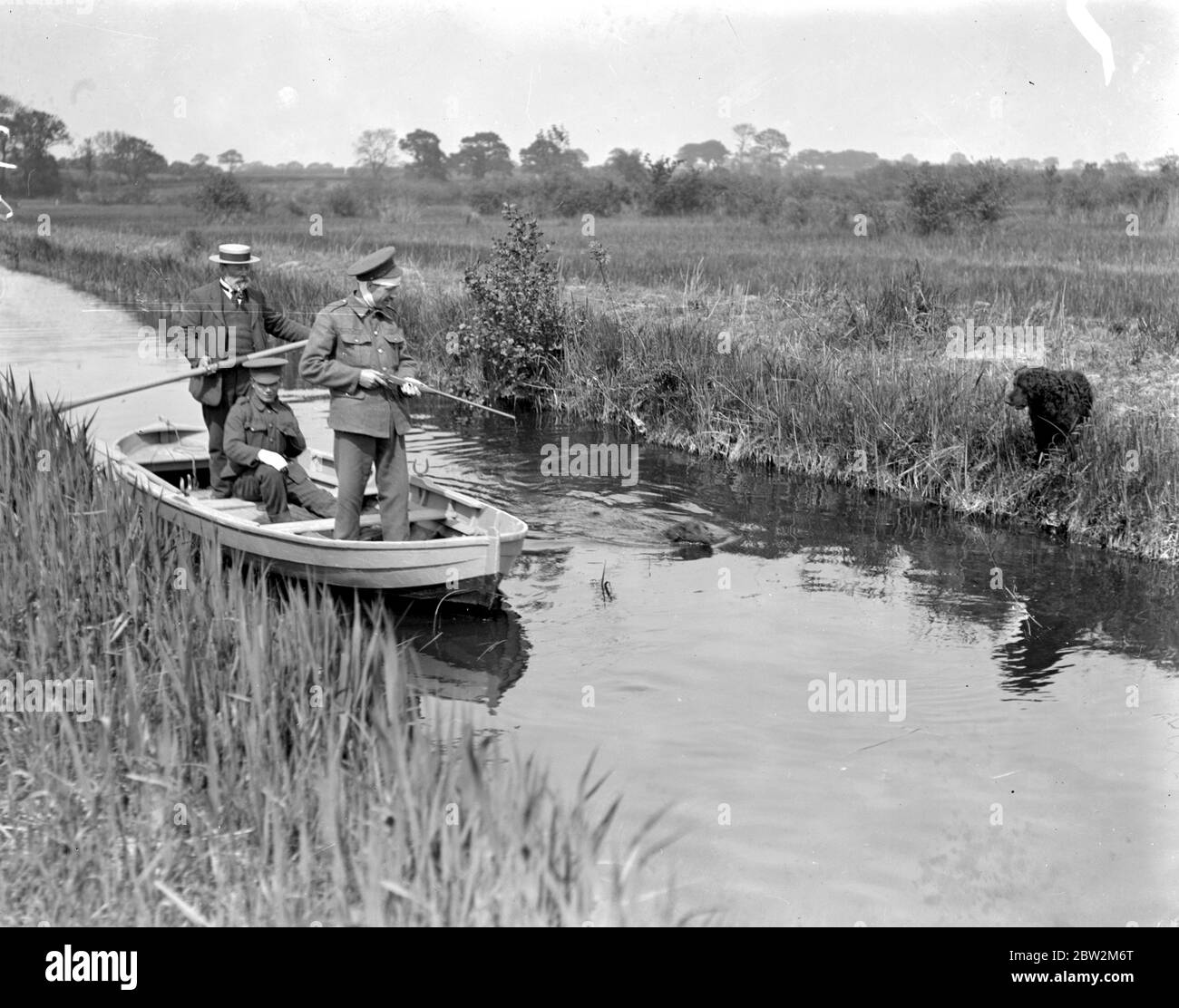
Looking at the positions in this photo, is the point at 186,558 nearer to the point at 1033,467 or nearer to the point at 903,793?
the point at 903,793

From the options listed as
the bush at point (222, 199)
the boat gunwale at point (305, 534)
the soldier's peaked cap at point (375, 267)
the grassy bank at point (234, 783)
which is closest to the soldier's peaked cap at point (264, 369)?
the boat gunwale at point (305, 534)

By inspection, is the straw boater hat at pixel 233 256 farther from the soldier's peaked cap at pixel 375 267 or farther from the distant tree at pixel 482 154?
the distant tree at pixel 482 154

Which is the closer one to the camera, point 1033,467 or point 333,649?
point 333,649

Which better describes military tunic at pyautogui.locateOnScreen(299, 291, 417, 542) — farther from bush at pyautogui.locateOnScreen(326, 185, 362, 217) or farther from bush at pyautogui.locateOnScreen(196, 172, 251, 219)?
bush at pyautogui.locateOnScreen(326, 185, 362, 217)

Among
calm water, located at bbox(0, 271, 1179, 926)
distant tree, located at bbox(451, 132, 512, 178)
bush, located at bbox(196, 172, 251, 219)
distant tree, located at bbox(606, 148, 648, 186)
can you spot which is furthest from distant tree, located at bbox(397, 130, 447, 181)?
calm water, located at bbox(0, 271, 1179, 926)

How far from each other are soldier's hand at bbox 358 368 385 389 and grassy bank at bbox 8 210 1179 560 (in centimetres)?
621

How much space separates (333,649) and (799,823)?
8.49ft

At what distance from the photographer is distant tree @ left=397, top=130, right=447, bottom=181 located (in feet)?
260

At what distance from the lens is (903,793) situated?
6891 millimetres

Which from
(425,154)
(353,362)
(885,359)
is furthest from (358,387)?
(425,154)

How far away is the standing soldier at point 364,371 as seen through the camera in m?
8.59

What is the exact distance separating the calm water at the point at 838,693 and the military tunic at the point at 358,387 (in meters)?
1.38
